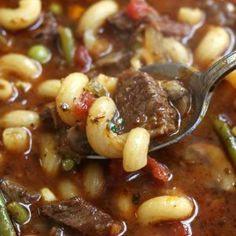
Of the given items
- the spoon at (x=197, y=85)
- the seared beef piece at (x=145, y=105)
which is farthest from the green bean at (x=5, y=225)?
the seared beef piece at (x=145, y=105)

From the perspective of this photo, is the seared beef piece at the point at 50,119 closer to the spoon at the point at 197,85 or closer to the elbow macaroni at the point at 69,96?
the elbow macaroni at the point at 69,96

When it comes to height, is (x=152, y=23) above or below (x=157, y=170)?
above

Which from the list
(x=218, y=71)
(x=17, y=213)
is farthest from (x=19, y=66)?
(x=218, y=71)

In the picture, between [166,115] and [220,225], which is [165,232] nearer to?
[220,225]

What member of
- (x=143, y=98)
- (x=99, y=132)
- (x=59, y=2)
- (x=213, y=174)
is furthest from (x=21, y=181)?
(x=59, y=2)

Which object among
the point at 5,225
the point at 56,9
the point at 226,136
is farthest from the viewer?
the point at 56,9

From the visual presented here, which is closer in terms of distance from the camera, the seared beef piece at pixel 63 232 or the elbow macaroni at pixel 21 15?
the seared beef piece at pixel 63 232

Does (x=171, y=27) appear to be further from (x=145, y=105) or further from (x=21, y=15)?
(x=21, y=15)
